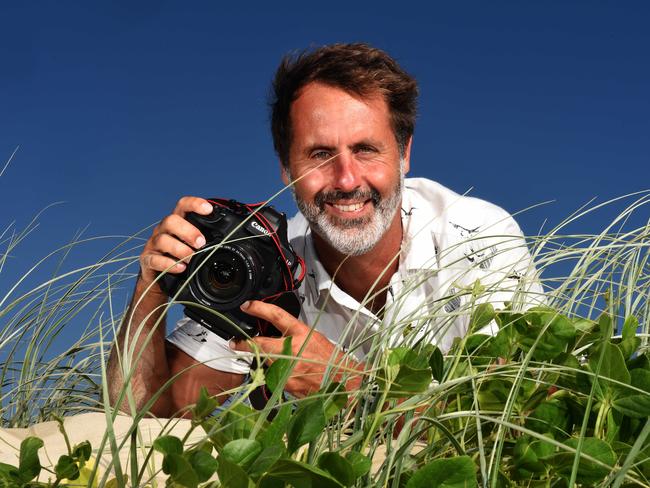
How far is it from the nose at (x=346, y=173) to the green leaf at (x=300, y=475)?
7.19 ft

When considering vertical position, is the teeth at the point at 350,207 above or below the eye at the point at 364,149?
below

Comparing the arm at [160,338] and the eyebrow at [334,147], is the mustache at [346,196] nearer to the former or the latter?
the eyebrow at [334,147]

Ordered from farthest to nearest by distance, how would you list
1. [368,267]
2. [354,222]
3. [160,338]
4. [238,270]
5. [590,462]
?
[368,267], [354,222], [160,338], [238,270], [590,462]

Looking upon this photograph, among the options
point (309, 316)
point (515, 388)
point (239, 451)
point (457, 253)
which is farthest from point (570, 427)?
point (309, 316)

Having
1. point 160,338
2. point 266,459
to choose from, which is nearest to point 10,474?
point 266,459

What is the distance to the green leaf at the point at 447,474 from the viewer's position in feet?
2.52

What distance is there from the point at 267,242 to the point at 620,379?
4.41 ft

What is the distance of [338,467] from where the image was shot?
76 cm

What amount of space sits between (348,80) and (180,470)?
2503 millimetres

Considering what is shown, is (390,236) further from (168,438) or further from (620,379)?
(168,438)

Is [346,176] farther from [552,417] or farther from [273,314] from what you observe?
[552,417]

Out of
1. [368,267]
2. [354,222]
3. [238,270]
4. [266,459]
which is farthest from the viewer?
[368,267]

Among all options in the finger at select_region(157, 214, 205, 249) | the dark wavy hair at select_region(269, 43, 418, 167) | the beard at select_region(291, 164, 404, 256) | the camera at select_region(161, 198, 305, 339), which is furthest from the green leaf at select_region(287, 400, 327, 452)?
the dark wavy hair at select_region(269, 43, 418, 167)

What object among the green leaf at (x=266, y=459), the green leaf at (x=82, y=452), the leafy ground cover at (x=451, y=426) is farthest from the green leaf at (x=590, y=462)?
A: the green leaf at (x=82, y=452)
